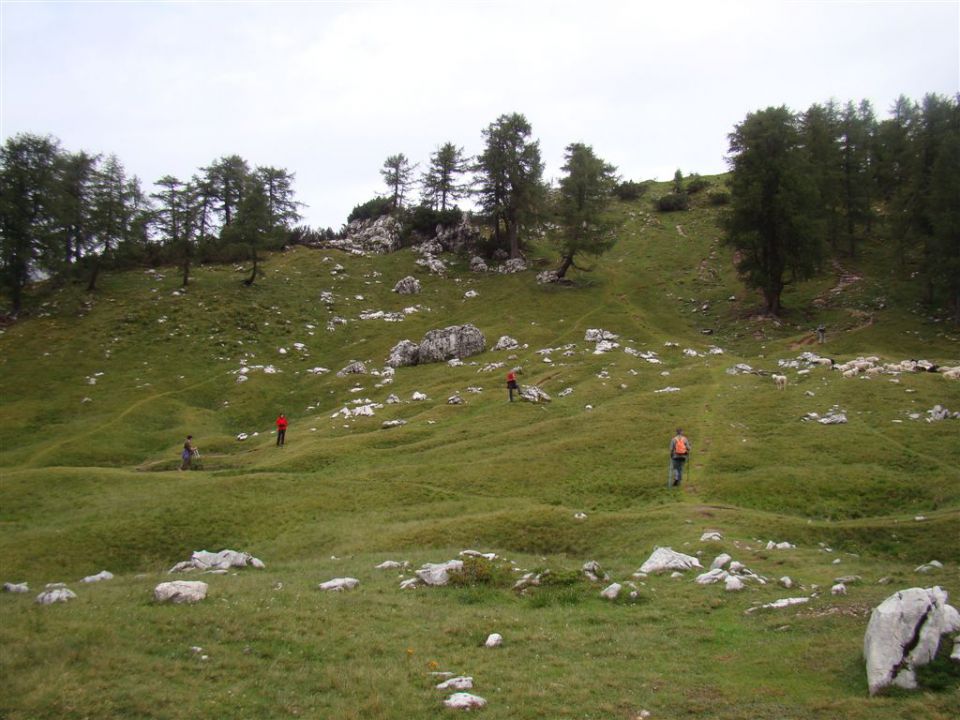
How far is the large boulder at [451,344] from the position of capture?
76.0 meters

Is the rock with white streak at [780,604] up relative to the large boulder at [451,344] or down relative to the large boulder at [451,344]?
down

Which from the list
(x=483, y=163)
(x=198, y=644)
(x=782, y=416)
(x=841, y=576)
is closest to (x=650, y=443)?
(x=782, y=416)

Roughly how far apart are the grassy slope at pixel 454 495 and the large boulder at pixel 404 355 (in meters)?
3.32

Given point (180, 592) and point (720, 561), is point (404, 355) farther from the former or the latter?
point (180, 592)

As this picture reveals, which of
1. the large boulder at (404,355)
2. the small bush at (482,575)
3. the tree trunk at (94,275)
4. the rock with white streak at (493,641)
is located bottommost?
the small bush at (482,575)

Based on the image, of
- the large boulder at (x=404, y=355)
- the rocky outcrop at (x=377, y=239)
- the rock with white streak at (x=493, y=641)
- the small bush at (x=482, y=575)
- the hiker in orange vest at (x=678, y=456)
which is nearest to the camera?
the rock with white streak at (x=493, y=641)

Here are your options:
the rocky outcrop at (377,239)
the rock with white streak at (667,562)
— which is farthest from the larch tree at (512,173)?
the rock with white streak at (667,562)

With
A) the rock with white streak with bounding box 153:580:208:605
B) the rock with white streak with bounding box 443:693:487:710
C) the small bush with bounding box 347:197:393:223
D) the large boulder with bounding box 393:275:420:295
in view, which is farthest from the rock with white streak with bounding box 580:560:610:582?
the small bush with bounding box 347:197:393:223

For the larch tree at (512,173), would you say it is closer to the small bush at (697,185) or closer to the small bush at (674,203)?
the small bush at (674,203)

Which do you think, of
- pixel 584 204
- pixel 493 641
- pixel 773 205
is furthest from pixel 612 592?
pixel 584 204

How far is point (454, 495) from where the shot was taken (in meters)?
39.2

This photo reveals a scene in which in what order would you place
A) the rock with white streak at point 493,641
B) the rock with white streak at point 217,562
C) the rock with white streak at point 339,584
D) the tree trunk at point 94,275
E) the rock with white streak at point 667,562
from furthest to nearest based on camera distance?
the tree trunk at point 94,275
the rock with white streak at point 217,562
the rock with white streak at point 667,562
the rock with white streak at point 339,584
the rock with white streak at point 493,641

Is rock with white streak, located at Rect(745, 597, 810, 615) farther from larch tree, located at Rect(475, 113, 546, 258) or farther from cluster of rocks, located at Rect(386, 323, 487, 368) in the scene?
larch tree, located at Rect(475, 113, 546, 258)

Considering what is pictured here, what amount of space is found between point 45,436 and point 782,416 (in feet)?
218
